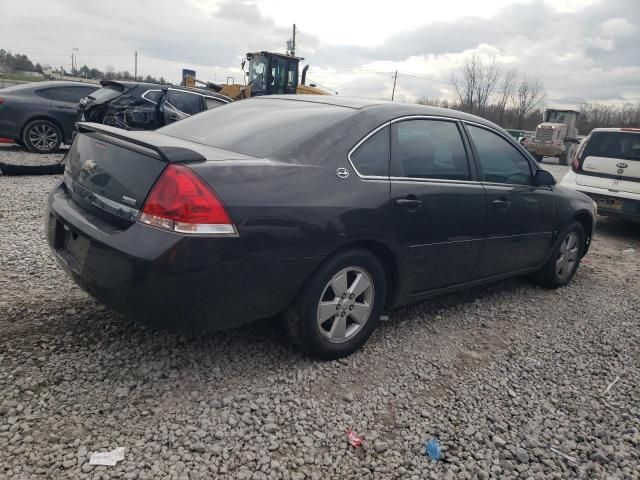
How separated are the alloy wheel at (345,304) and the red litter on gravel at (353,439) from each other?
0.65 meters

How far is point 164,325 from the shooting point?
2443 mm

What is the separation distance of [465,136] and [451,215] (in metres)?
0.73

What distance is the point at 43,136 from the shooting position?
32.4 feet

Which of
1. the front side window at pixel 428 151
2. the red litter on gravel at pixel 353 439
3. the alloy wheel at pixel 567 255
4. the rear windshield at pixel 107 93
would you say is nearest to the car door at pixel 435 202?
the front side window at pixel 428 151

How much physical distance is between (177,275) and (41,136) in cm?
926

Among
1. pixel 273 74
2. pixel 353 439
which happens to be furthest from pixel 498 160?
pixel 273 74

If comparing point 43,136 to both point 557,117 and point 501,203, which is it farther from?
point 557,117

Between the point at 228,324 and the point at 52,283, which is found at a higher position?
the point at 228,324

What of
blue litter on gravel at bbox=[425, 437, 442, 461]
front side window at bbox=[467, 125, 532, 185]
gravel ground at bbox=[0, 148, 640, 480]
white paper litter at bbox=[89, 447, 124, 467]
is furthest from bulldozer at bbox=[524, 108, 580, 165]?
white paper litter at bbox=[89, 447, 124, 467]

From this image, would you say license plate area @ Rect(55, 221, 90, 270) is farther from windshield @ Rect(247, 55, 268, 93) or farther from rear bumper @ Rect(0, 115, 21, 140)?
windshield @ Rect(247, 55, 268, 93)

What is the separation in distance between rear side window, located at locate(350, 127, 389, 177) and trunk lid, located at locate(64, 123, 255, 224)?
2.30ft

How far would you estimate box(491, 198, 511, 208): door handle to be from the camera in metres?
3.85

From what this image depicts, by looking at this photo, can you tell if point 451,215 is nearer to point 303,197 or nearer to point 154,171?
point 303,197

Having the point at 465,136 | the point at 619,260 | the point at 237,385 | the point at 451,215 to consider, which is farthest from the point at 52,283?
the point at 619,260
